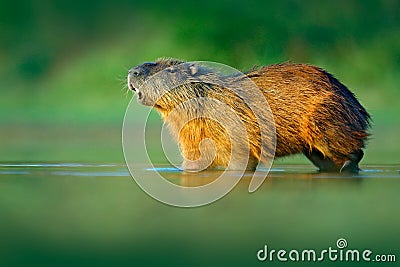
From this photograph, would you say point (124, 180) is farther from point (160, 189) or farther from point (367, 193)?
point (367, 193)

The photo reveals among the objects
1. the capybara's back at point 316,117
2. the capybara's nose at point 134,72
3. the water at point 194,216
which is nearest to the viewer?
the water at point 194,216

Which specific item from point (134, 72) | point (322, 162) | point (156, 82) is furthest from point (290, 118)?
point (134, 72)

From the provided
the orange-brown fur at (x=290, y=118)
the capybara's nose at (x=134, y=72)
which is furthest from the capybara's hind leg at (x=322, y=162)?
the capybara's nose at (x=134, y=72)

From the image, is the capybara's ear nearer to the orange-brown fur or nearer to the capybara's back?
the orange-brown fur

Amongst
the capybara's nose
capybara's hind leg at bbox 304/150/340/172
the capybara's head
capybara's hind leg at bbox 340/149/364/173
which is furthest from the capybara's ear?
capybara's hind leg at bbox 340/149/364/173

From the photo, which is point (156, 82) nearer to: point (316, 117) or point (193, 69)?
point (193, 69)

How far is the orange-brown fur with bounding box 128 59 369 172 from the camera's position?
5367 millimetres

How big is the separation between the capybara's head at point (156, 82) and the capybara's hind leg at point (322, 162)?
0.82 meters

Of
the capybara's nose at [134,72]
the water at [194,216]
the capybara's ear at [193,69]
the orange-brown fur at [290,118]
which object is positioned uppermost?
the capybara's ear at [193,69]

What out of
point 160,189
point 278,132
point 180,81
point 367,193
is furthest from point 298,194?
point 180,81

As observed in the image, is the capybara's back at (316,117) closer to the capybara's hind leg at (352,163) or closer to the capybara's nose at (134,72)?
the capybara's hind leg at (352,163)

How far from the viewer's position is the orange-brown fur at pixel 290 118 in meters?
5.37

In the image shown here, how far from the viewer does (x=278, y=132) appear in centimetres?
542

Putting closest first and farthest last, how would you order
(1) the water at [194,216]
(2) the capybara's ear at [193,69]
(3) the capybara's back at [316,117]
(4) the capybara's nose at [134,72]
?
(1) the water at [194,216]
(3) the capybara's back at [316,117]
(4) the capybara's nose at [134,72]
(2) the capybara's ear at [193,69]
